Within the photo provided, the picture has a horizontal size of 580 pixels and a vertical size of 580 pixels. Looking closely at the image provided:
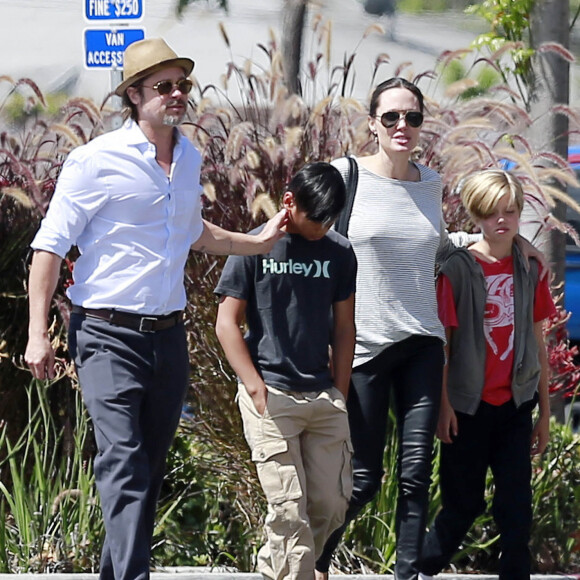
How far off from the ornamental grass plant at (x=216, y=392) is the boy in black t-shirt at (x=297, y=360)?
63cm

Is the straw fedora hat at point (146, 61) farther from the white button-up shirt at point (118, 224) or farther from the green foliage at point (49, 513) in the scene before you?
the green foliage at point (49, 513)

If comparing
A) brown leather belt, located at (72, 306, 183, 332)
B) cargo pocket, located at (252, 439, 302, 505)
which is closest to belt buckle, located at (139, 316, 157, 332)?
brown leather belt, located at (72, 306, 183, 332)

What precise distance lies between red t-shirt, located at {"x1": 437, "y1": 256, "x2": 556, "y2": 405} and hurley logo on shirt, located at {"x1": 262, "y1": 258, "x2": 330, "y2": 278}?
0.56 m

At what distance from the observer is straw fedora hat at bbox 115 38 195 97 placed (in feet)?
13.2

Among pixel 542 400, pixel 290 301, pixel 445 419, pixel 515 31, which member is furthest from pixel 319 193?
pixel 515 31

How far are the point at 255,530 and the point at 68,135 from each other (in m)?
1.78

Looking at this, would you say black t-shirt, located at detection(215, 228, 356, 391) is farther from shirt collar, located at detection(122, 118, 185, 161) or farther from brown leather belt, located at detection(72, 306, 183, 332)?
shirt collar, located at detection(122, 118, 185, 161)

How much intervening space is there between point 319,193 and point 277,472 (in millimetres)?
932

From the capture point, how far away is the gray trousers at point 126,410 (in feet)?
12.9

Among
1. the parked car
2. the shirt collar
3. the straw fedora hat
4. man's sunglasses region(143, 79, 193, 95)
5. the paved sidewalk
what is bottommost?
the parked car

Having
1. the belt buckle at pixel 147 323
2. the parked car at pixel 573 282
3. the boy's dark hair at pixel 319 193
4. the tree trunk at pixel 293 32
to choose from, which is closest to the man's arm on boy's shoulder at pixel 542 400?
the boy's dark hair at pixel 319 193

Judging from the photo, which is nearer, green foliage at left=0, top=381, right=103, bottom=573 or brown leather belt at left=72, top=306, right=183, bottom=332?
brown leather belt at left=72, top=306, right=183, bottom=332

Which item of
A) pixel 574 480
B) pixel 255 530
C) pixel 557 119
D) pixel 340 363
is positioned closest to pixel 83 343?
pixel 340 363

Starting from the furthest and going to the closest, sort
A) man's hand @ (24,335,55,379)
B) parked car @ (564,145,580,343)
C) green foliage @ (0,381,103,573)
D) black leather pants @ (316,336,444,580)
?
parked car @ (564,145,580,343) → green foliage @ (0,381,103,573) → black leather pants @ (316,336,444,580) → man's hand @ (24,335,55,379)
